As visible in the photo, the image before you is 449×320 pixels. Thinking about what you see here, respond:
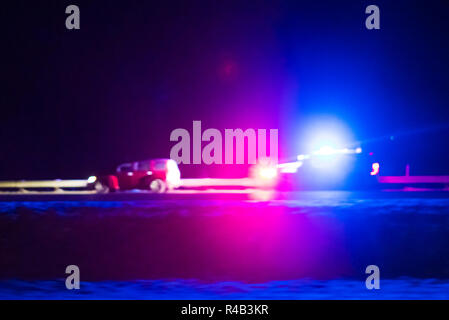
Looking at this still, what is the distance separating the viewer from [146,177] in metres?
14.8

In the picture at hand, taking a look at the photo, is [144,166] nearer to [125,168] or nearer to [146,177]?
[146,177]

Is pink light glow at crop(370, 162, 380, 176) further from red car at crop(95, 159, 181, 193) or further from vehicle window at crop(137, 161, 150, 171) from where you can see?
vehicle window at crop(137, 161, 150, 171)

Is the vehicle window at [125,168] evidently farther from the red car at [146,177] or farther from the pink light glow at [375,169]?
the pink light glow at [375,169]

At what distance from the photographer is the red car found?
14.8m

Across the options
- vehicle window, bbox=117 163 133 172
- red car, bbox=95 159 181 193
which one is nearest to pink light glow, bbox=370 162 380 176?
red car, bbox=95 159 181 193

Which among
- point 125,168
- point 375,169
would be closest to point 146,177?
point 125,168

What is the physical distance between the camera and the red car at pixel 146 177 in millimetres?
14766

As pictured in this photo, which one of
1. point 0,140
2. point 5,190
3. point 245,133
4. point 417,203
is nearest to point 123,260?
point 245,133

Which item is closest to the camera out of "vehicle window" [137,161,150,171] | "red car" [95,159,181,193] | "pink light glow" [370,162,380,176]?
"pink light glow" [370,162,380,176]

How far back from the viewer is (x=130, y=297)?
5078 mm

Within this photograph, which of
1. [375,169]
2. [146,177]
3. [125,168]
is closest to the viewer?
[375,169]

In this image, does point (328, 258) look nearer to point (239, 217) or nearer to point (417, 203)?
point (239, 217)

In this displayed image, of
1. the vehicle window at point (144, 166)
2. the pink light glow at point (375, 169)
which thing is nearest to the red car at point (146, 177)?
the vehicle window at point (144, 166)

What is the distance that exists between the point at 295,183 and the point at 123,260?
24.7ft
